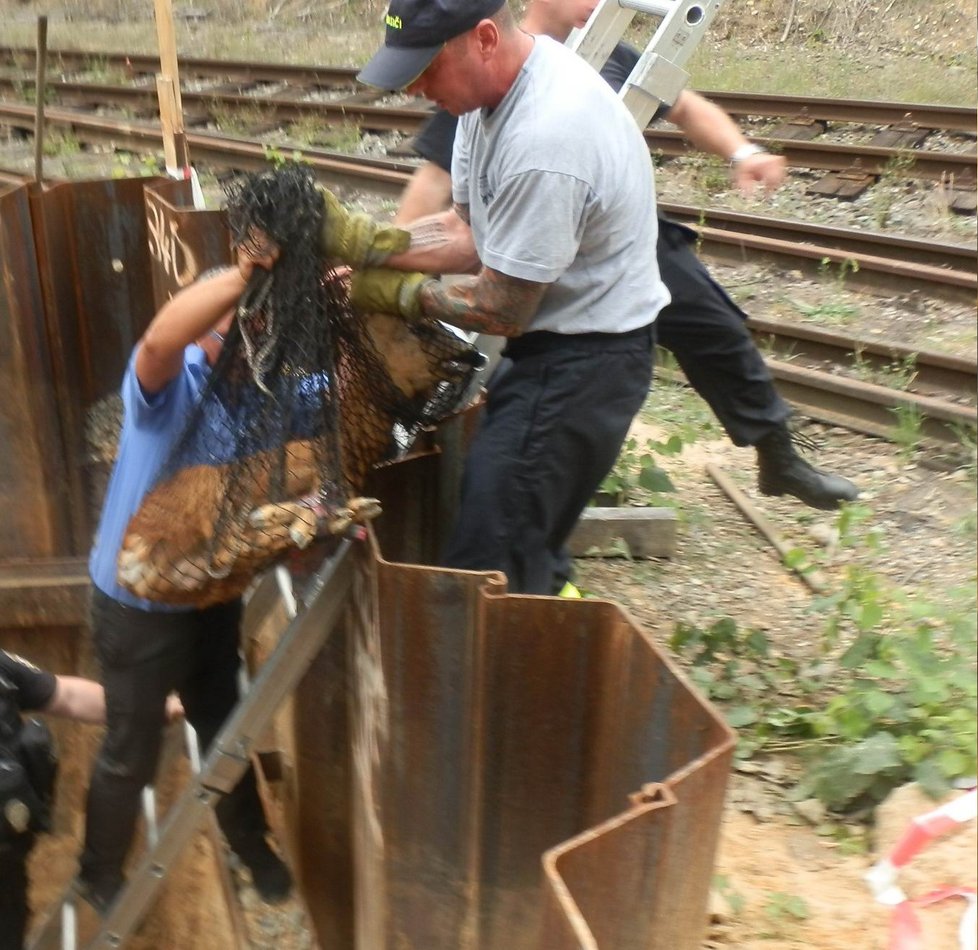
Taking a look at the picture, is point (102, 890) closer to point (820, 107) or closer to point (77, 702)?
point (77, 702)

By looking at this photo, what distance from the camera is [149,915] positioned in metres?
4.40

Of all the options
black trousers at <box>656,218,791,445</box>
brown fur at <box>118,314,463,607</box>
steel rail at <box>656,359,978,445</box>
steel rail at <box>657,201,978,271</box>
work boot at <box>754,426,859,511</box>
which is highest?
steel rail at <box>657,201,978,271</box>

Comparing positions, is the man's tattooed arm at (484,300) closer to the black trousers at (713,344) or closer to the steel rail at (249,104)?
the black trousers at (713,344)

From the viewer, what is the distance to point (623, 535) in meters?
4.71

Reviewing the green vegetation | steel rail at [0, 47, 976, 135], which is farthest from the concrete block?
steel rail at [0, 47, 976, 135]

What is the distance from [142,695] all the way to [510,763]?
3.80 feet

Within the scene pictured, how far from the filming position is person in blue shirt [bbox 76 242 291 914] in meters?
2.68

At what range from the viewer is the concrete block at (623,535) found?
470 cm

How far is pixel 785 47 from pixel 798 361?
7992mm

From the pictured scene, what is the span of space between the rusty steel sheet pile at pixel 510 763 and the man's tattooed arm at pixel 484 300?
0.61 m

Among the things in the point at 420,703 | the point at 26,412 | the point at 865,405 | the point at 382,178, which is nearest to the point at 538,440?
the point at 420,703

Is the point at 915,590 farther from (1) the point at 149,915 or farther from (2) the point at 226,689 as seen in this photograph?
(1) the point at 149,915

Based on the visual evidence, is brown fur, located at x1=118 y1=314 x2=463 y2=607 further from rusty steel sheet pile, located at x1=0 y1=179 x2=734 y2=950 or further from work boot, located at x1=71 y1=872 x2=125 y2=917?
work boot, located at x1=71 y1=872 x2=125 y2=917

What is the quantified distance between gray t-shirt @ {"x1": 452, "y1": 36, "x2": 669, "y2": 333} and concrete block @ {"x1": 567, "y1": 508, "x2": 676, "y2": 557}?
1637 mm
